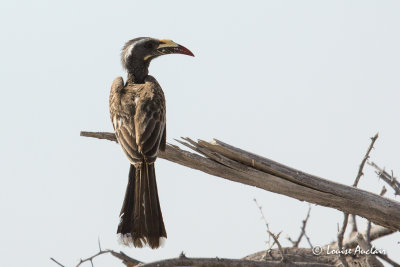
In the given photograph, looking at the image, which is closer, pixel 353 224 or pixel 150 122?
pixel 150 122

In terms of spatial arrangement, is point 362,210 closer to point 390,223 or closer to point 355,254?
point 390,223

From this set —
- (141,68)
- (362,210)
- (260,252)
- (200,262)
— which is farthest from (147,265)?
(141,68)

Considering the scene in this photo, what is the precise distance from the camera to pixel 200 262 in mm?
5070

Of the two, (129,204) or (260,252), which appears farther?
(260,252)

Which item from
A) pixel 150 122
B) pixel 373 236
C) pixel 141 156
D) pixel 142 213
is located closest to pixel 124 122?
pixel 150 122

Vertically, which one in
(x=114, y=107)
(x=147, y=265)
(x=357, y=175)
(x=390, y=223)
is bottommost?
(x=147, y=265)

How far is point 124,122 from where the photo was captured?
6.41 m

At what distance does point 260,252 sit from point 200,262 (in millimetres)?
2177

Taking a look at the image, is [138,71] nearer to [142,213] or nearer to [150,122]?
[150,122]

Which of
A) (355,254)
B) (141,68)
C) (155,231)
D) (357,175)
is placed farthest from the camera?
(141,68)

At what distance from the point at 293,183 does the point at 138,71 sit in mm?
2737

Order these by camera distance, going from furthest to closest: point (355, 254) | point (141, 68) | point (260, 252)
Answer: point (141, 68) < point (260, 252) < point (355, 254)

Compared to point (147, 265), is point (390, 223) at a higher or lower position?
higher

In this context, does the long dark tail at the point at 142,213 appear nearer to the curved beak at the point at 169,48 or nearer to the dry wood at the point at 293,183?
the dry wood at the point at 293,183
